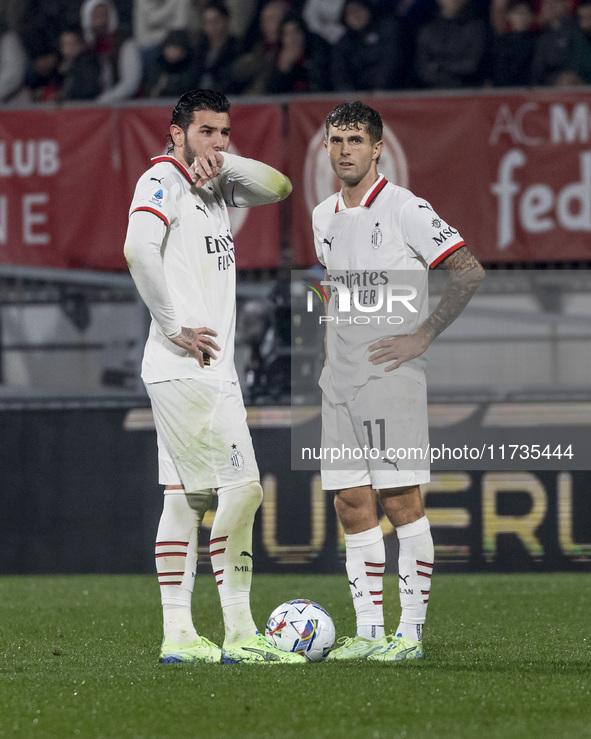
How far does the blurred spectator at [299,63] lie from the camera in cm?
1137

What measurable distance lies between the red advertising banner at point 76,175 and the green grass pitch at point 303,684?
4258 mm

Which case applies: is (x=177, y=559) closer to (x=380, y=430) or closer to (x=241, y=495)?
(x=241, y=495)

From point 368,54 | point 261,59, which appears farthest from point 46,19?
point 368,54

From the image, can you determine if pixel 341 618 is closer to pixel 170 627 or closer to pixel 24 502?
pixel 170 627

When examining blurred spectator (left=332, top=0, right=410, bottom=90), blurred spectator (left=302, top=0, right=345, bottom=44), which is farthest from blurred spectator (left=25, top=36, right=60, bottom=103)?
blurred spectator (left=332, top=0, right=410, bottom=90)

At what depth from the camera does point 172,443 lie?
4688 mm

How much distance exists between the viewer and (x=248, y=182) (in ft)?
16.2

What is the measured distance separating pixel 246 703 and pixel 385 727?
1.73 ft

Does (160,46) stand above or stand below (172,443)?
above

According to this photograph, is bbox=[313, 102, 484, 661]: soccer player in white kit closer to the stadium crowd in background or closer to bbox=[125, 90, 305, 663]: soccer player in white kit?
bbox=[125, 90, 305, 663]: soccer player in white kit

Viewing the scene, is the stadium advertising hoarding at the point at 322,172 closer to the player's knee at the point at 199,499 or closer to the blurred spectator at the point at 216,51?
the blurred spectator at the point at 216,51

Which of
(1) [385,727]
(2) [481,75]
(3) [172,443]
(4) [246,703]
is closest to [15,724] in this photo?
(4) [246,703]

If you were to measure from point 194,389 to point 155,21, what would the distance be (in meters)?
8.41

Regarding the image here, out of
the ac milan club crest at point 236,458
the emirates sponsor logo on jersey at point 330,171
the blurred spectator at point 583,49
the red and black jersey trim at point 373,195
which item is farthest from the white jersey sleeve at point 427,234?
the blurred spectator at point 583,49
